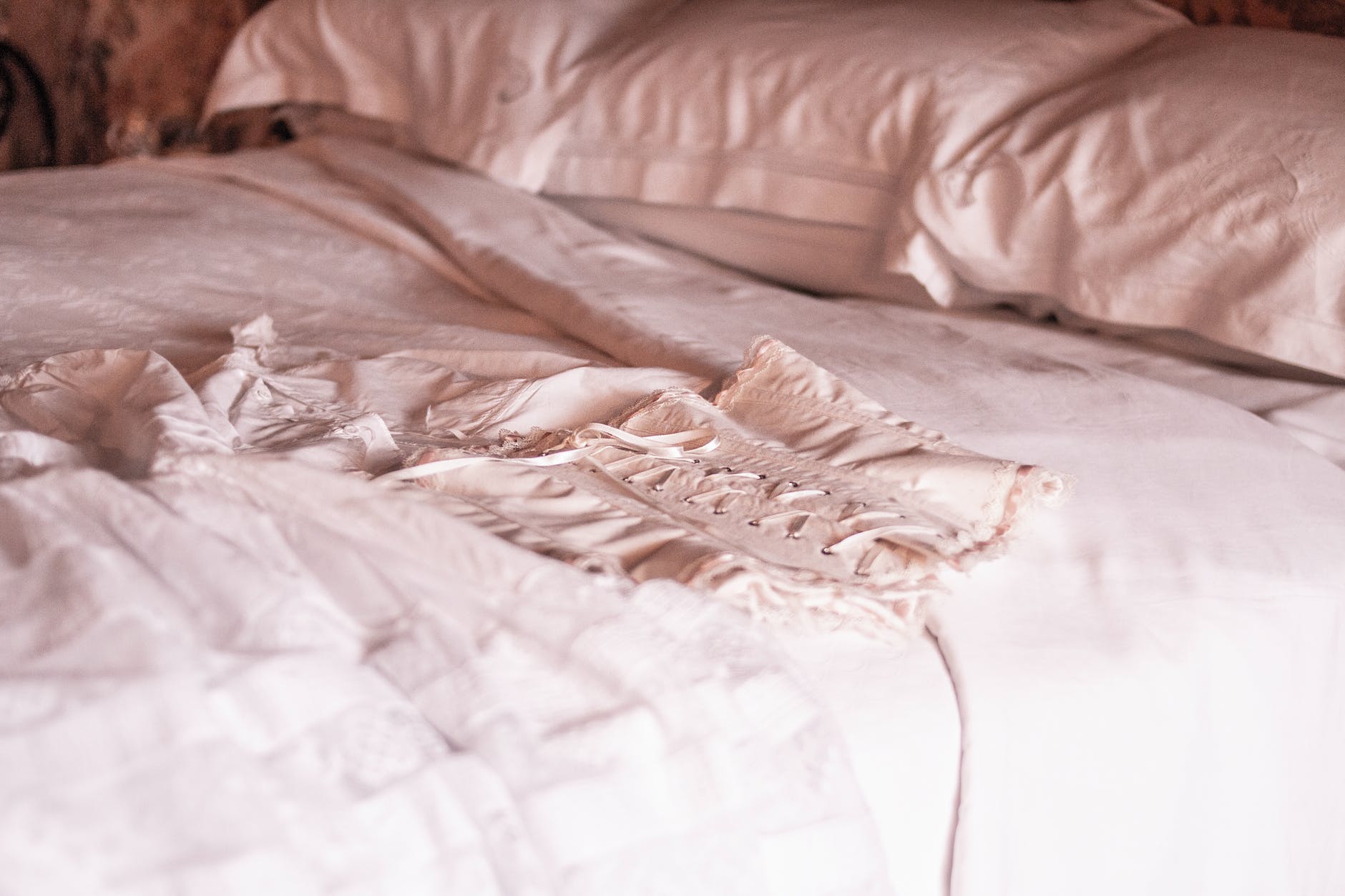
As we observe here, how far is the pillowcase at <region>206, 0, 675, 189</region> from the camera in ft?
5.55

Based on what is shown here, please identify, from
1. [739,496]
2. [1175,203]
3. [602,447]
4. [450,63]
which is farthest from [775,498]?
[450,63]

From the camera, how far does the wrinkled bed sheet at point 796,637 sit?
19.8 inches

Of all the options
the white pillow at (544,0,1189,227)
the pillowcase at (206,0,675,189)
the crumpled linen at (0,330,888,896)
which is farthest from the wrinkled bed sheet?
the pillowcase at (206,0,675,189)

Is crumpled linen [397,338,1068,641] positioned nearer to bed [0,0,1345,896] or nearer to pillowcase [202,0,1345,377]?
bed [0,0,1345,896]

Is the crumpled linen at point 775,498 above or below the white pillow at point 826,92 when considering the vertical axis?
below

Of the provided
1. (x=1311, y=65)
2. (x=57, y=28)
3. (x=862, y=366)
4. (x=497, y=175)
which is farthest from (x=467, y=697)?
(x=57, y=28)

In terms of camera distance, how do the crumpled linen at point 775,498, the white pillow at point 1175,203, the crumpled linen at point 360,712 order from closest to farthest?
the crumpled linen at point 360,712, the crumpled linen at point 775,498, the white pillow at point 1175,203

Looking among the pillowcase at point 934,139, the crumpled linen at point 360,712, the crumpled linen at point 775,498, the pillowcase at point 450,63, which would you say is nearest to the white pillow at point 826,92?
the pillowcase at point 934,139

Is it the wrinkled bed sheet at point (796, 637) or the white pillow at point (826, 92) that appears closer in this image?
the wrinkled bed sheet at point (796, 637)

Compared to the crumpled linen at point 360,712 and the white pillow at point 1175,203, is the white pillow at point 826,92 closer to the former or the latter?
the white pillow at point 1175,203

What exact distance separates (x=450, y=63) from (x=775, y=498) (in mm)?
1298

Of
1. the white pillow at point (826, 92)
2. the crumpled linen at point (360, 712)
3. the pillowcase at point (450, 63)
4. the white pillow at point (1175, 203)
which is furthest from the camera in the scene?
the pillowcase at point (450, 63)

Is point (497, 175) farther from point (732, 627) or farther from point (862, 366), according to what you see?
point (732, 627)

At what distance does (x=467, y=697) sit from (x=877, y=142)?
960 mm
